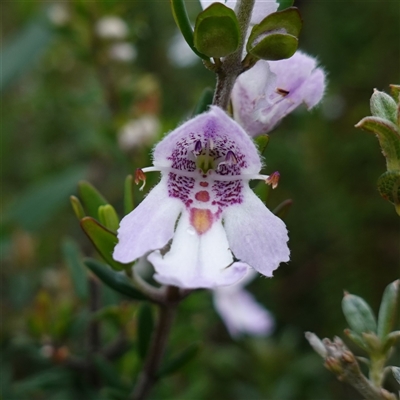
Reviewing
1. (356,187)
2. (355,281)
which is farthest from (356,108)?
(355,281)

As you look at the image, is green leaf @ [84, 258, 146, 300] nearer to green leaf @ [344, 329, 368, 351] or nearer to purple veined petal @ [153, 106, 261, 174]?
purple veined petal @ [153, 106, 261, 174]

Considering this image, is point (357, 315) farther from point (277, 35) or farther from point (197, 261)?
point (277, 35)

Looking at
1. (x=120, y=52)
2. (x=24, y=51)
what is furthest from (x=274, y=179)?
(x=24, y=51)

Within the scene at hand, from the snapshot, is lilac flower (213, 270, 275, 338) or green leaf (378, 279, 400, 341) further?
lilac flower (213, 270, 275, 338)

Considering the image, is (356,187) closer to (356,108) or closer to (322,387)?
(356,108)

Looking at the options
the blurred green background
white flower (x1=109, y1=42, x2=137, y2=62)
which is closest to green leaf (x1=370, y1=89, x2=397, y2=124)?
the blurred green background

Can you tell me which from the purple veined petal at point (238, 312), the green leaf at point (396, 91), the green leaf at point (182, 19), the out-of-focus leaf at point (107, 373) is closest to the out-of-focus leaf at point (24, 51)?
the purple veined petal at point (238, 312)

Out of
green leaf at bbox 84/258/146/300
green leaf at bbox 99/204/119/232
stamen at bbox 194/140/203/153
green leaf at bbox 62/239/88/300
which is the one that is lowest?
green leaf at bbox 62/239/88/300
